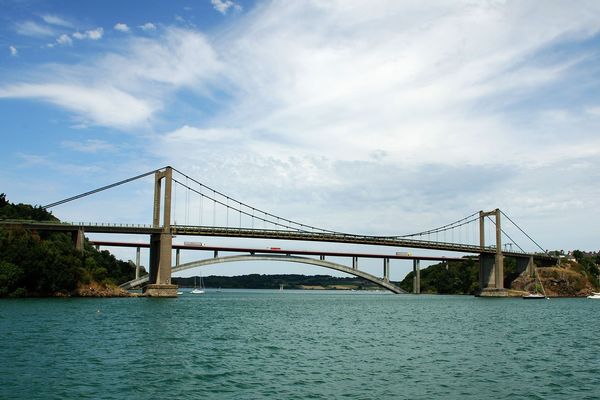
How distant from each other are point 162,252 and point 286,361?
216 feet

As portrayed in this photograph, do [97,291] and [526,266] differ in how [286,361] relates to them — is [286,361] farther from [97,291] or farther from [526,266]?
[526,266]

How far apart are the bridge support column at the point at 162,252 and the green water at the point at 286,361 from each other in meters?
44.6

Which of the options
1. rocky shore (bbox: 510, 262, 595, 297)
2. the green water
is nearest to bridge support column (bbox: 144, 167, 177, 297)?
the green water

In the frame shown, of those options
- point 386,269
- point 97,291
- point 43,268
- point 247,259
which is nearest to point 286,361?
point 43,268

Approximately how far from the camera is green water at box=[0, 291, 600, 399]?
2148cm

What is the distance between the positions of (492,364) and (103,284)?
72862 millimetres

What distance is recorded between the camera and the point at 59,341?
32.5 metres

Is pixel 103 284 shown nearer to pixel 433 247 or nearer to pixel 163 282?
pixel 163 282

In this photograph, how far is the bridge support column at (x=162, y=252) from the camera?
9144 cm

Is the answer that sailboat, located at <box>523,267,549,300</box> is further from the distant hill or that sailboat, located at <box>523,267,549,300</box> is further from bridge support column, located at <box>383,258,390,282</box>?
bridge support column, located at <box>383,258,390,282</box>

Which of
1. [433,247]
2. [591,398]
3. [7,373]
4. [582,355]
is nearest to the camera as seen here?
[591,398]

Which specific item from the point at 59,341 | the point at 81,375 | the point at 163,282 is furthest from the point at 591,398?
the point at 163,282

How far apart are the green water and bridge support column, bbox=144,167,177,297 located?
44646mm

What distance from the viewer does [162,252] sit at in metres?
90.9
